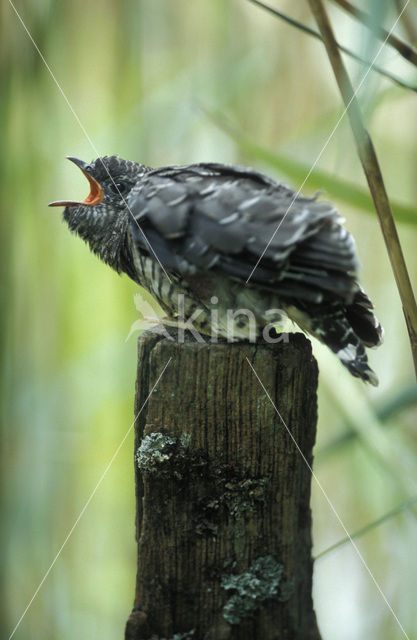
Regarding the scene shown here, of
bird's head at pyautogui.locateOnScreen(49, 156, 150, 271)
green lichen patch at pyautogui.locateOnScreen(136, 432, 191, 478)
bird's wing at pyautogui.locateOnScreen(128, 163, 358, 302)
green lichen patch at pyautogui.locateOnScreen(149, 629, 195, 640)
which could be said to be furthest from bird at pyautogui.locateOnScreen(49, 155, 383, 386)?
green lichen patch at pyautogui.locateOnScreen(149, 629, 195, 640)

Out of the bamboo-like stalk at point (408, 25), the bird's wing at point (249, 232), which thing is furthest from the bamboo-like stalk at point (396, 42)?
the bird's wing at point (249, 232)

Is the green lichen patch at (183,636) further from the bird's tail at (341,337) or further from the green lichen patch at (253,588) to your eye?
the bird's tail at (341,337)

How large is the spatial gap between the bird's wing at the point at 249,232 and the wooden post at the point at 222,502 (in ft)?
0.49

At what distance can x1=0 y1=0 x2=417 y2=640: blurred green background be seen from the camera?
184 centimetres

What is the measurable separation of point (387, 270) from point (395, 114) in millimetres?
586

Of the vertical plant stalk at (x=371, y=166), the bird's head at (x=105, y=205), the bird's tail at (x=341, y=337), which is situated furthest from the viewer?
the bird's head at (x=105, y=205)

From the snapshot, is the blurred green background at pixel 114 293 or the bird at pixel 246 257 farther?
the blurred green background at pixel 114 293

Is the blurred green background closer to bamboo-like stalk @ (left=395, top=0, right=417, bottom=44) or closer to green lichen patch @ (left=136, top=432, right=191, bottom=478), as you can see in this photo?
bamboo-like stalk @ (left=395, top=0, right=417, bottom=44)

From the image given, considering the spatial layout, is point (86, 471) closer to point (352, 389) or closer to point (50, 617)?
point (50, 617)

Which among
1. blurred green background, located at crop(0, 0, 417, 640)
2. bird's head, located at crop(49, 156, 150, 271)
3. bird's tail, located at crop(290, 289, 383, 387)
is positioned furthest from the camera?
blurred green background, located at crop(0, 0, 417, 640)

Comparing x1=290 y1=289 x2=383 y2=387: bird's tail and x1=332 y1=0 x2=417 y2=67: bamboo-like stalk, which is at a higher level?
x1=332 y1=0 x2=417 y2=67: bamboo-like stalk

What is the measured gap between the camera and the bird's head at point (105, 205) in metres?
1.55

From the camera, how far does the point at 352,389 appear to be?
159 cm

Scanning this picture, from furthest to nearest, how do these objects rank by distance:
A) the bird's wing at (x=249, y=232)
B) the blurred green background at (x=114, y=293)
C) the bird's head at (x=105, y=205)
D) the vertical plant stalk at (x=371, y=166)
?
the blurred green background at (x=114, y=293), the bird's head at (x=105, y=205), the bird's wing at (x=249, y=232), the vertical plant stalk at (x=371, y=166)
